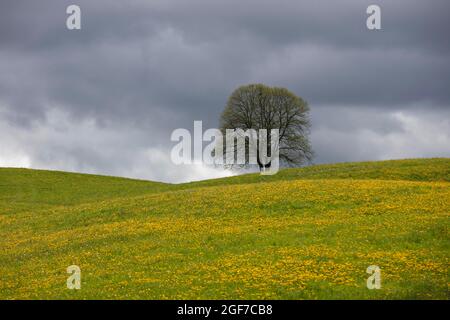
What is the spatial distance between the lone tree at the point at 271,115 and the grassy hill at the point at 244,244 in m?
30.3

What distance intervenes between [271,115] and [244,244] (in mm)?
57058

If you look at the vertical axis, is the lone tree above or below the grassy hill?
above

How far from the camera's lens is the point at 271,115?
282 ft

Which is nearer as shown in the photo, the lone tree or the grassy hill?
the grassy hill

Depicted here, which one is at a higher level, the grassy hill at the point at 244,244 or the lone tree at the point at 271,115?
the lone tree at the point at 271,115

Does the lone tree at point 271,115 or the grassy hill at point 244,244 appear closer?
the grassy hill at point 244,244

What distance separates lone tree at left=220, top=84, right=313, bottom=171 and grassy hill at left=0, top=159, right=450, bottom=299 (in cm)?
3026

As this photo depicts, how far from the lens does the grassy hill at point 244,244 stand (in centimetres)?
2317

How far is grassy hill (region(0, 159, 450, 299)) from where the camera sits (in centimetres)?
2317

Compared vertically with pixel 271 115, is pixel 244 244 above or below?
below

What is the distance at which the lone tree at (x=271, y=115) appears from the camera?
8506 cm
